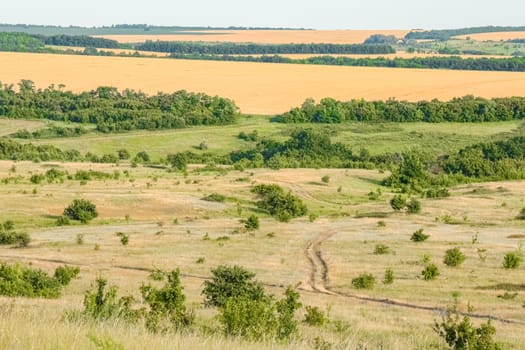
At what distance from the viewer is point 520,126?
123 meters

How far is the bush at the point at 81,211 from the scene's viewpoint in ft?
194

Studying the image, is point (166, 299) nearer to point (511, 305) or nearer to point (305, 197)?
point (511, 305)

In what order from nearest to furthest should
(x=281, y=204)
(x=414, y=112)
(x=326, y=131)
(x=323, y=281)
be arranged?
(x=323, y=281) < (x=281, y=204) < (x=326, y=131) < (x=414, y=112)

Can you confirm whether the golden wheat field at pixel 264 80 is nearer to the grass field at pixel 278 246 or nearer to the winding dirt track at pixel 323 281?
the grass field at pixel 278 246

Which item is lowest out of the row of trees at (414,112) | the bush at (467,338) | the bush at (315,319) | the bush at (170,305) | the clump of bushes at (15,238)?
the row of trees at (414,112)

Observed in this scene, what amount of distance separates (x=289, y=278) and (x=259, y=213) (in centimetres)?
2585

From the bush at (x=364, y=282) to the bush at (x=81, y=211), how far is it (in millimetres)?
26523

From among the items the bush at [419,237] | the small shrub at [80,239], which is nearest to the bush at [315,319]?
the bush at [419,237]

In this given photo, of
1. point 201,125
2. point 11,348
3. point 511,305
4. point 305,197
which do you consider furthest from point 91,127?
point 11,348

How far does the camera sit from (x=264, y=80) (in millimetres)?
170250

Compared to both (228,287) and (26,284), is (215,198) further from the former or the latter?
(228,287)

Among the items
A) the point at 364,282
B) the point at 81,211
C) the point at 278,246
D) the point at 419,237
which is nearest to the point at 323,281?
the point at 364,282

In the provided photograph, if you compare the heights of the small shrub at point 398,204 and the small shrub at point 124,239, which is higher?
the small shrub at point 124,239

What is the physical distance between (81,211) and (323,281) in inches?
973
